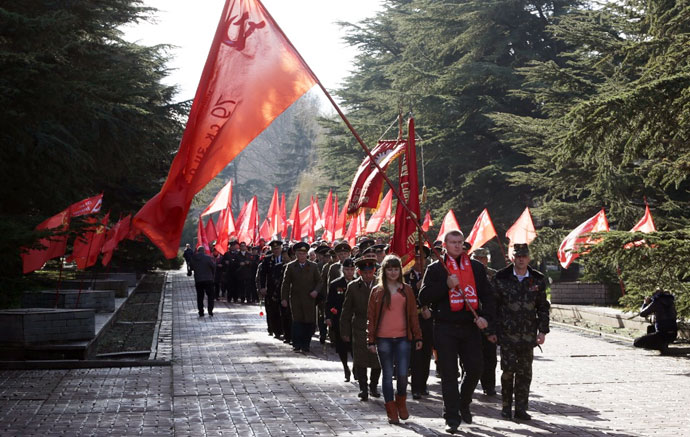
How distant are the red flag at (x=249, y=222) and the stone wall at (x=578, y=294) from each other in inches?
525

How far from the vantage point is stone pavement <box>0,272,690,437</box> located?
900cm

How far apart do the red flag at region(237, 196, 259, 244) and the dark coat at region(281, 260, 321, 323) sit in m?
19.7

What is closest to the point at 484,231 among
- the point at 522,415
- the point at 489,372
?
the point at 489,372

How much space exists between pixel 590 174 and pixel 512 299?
2074 cm

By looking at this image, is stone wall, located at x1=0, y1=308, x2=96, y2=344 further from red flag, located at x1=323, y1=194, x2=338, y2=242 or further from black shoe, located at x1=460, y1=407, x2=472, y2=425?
red flag, located at x1=323, y1=194, x2=338, y2=242

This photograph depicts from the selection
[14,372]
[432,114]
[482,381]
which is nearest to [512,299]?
[482,381]

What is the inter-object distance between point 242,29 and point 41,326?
7269 mm

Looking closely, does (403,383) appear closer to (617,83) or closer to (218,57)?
(218,57)

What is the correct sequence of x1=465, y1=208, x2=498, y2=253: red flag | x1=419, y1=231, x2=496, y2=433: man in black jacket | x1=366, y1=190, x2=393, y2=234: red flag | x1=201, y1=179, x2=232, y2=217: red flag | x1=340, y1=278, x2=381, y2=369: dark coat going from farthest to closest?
x1=201, y1=179, x2=232, y2=217: red flag → x1=366, y1=190, x2=393, y2=234: red flag → x1=465, y1=208, x2=498, y2=253: red flag → x1=340, y1=278, x2=381, y2=369: dark coat → x1=419, y1=231, x2=496, y2=433: man in black jacket

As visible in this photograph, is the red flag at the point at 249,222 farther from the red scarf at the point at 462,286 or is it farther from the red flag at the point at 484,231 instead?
the red scarf at the point at 462,286

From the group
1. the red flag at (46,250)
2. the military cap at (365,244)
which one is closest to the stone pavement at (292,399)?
the military cap at (365,244)

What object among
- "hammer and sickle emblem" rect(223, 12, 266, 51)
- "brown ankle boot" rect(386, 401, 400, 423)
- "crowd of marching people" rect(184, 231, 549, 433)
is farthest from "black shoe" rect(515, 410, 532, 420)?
"hammer and sickle emblem" rect(223, 12, 266, 51)

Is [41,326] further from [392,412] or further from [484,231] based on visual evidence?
[484,231]

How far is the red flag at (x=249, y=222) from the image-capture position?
36.7 metres
